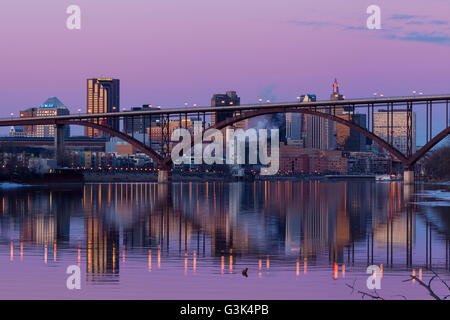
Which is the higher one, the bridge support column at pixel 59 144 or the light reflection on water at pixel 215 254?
the bridge support column at pixel 59 144

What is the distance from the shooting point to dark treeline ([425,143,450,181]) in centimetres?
14991

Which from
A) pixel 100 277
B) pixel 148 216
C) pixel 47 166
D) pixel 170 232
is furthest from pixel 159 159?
pixel 100 277

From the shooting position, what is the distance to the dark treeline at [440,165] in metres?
150

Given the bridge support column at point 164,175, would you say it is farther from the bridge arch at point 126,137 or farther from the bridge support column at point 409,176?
the bridge support column at point 409,176

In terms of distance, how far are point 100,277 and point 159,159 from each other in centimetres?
12283

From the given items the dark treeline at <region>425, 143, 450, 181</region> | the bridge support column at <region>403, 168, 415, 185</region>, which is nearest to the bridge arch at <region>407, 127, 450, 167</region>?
the bridge support column at <region>403, 168, 415, 185</region>

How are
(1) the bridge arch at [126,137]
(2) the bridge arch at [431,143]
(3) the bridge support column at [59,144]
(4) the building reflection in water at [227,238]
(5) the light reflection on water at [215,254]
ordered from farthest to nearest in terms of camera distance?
(3) the bridge support column at [59,144]
(1) the bridge arch at [126,137]
(2) the bridge arch at [431,143]
(4) the building reflection in water at [227,238]
(5) the light reflection on water at [215,254]

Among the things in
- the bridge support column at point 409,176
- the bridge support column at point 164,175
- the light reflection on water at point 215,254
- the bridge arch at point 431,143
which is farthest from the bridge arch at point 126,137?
the light reflection on water at point 215,254

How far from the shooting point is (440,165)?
154750 mm

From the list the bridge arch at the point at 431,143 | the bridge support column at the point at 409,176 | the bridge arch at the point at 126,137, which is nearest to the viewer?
the bridge arch at the point at 431,143

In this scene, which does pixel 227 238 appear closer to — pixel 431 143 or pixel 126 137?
pixel 431 143

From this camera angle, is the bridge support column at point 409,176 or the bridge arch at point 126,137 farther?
the bridge arch at point 126,137

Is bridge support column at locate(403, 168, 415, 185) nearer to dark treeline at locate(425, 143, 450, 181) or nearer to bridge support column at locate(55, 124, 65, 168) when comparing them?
dark treeline at locate(425, 143, 450, 181)

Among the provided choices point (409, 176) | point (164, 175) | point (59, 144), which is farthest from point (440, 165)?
point (59, 144)
